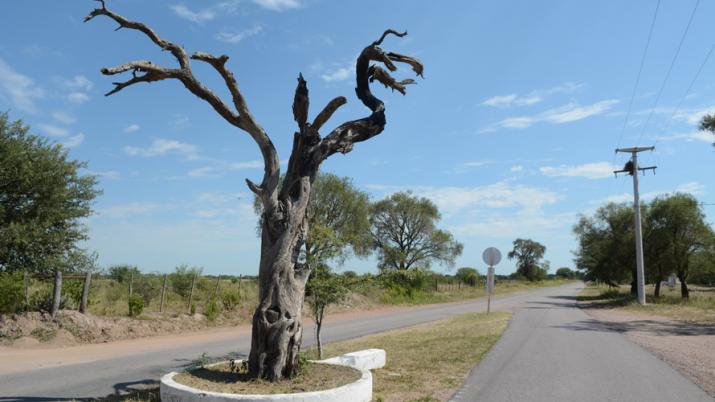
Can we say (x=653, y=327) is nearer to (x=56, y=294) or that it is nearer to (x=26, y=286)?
(x=56, y=294)

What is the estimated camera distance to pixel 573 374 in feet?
32.1

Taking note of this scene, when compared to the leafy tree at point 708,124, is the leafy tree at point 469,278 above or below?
below

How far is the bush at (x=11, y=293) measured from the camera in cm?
1578

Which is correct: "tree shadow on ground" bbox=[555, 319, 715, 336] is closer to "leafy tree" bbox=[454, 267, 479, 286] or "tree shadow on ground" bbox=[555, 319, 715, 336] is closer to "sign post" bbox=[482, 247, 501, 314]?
"sign post" bbox=[482, 247, 501, 314]

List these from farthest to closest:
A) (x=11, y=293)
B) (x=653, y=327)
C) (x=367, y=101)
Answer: (x=653, y=327)
(x=11, y=293)
(x=367, y=101)

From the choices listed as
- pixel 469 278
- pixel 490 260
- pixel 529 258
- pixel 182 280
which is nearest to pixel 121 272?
pixel 182 280

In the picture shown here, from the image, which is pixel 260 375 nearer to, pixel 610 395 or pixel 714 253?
pixel 610 395

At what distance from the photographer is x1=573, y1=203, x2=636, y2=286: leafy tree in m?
42.6

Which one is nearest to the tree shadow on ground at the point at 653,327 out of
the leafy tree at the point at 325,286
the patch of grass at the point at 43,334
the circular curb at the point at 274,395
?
the leafy tree at the point at 325,286

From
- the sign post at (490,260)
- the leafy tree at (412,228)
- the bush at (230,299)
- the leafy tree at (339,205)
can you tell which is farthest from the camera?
the leafy tree at (412,228)

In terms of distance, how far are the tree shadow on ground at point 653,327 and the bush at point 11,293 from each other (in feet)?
59.2

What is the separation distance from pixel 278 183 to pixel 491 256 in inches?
719

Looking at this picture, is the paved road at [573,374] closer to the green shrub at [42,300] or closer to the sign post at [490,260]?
the sign post at [490,260]

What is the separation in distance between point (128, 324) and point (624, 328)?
58.2ft
